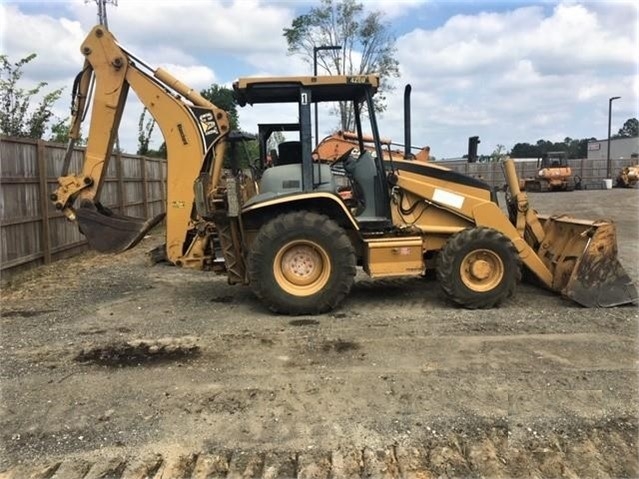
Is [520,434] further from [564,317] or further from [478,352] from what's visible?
[564,317]

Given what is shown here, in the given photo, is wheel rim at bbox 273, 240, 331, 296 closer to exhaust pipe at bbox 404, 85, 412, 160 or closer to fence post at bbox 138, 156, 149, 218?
exhaust pipe at bbox 404, 85, 412, 160

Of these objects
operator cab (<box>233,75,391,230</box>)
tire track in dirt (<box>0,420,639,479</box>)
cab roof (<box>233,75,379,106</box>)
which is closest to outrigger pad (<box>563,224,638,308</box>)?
operator cab (<box>233,75,391,230</box>)

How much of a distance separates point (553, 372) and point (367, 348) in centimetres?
163

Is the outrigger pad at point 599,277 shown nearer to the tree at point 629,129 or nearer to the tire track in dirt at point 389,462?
the tire track in dirt at point 389,462

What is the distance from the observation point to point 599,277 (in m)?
6.96

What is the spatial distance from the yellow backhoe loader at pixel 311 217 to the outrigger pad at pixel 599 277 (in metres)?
0.01

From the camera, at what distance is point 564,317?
21.6 ft

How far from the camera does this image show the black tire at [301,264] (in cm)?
680

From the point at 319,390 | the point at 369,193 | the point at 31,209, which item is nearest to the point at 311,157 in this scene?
the point at 369,193

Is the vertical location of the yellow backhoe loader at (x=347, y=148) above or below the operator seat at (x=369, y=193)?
above

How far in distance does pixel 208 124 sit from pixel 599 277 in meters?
5.08

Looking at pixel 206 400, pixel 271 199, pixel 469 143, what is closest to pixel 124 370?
pixel 206 400

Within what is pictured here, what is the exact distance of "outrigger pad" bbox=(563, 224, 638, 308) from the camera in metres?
6.93

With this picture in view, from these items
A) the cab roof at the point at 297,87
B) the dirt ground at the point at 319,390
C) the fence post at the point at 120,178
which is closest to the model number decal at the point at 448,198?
the dirt ground at the point at 319,390
